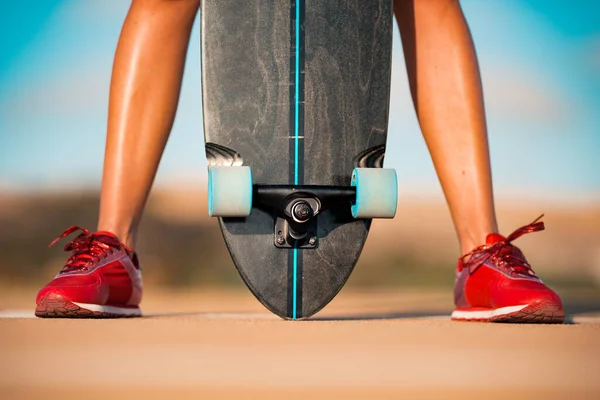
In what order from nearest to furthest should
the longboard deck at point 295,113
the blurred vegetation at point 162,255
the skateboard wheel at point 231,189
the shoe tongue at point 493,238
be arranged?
the skateboard wheel at point 231,189, the longboard deck at point 295,113, the shoe tongue at point 493,238, the blurred vegetation at point 162,255

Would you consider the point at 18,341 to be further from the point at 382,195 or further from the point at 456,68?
the point at 456,68

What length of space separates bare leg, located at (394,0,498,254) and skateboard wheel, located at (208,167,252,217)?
0.66 meters

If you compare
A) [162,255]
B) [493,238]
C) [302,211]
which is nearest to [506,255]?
[493,238]

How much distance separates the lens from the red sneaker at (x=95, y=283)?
197 cm

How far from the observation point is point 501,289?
6.58 feet

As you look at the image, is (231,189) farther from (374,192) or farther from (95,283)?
(95,283)

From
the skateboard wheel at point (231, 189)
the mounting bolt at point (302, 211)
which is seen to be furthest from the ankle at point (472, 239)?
the skateboard wheel at point (231, 189)

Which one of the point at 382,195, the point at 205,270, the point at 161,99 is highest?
the point at 161,99

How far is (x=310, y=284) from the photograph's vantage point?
6.52 ft

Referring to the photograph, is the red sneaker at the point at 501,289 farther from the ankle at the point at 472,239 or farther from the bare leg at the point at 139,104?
the bare leg at the point at 139,104

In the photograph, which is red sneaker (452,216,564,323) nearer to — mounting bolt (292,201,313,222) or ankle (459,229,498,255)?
ankle (459,229,498,255)

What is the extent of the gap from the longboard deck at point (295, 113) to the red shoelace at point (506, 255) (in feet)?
1.05

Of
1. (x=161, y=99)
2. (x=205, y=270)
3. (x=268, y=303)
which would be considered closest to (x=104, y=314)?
(x=268, y=303)

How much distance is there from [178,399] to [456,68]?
60.5 inches
